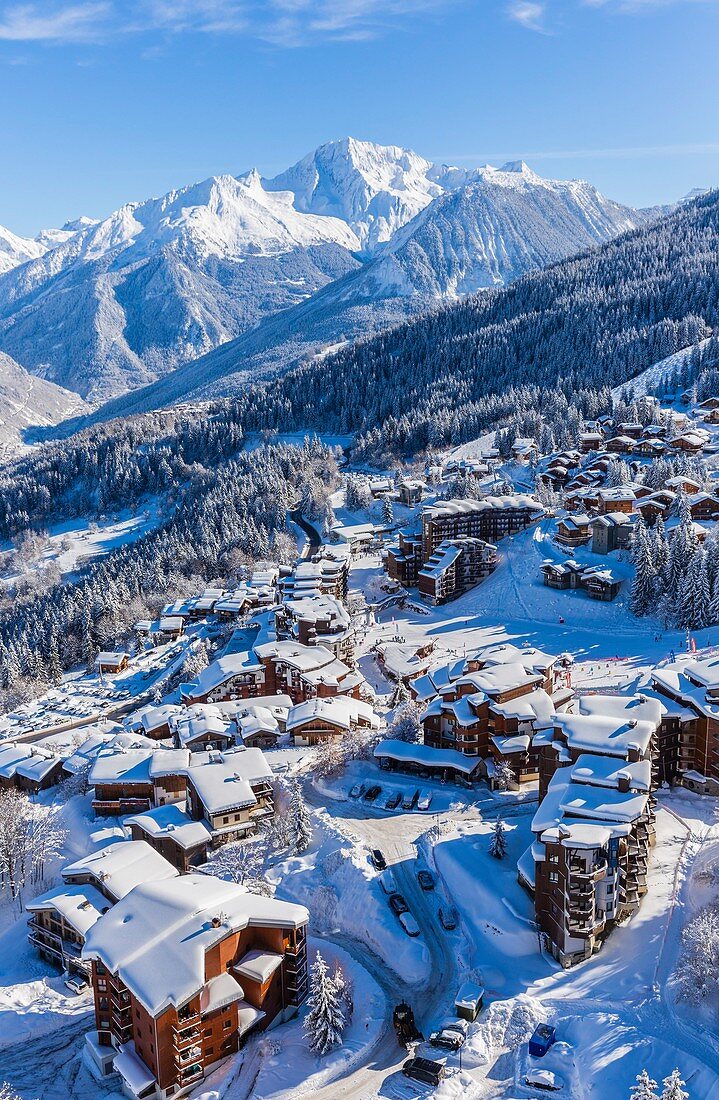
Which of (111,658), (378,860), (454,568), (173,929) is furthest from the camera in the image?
(111,658)

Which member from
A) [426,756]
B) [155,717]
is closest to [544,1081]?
[426,756]

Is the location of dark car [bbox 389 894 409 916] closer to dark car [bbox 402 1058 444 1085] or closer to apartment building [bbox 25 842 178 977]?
dark car [bbox 402 1058 444 1085]

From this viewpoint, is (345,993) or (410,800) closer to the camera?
(345,993)

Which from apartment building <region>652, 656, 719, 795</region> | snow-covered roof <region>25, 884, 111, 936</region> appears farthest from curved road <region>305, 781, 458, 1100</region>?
apartment building <region>652, 656, 719, 795</region>

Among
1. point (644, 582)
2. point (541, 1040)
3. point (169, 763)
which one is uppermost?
point (169, 763)

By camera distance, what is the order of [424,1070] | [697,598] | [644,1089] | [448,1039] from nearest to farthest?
[644,1089] < [424,1070] < [448,1039] < [697,598]

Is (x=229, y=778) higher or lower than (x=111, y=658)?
higher

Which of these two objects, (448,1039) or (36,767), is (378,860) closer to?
(448,1039)
